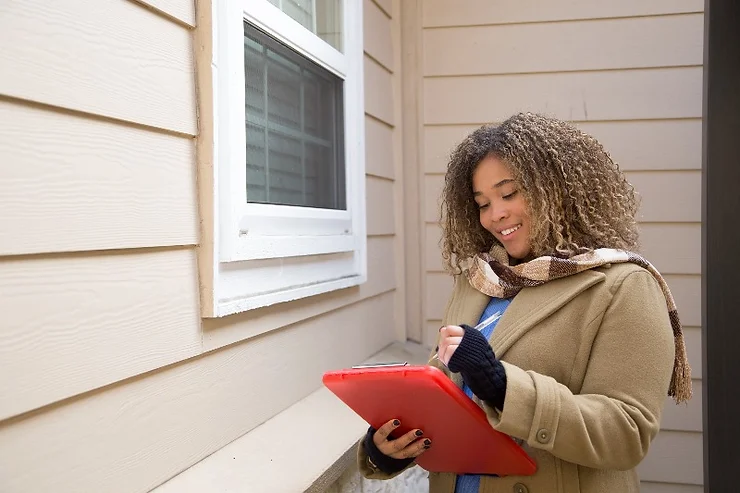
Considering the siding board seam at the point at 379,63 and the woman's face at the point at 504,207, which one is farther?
the siding board seam at the point at 379,63

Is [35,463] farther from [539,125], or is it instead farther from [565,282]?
[539,125]

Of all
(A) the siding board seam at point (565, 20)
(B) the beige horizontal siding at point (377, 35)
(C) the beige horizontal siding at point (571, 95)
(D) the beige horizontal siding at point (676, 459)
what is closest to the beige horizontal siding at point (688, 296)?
(D) the beige horizontal siding at point (676, 459)

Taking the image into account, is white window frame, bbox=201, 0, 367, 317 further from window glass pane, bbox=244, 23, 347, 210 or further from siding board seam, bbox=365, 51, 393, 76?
siding board seam, bbox=365, 51, 393, 76

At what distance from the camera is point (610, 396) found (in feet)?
4.22

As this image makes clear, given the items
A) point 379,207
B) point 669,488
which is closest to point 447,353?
point 379,207

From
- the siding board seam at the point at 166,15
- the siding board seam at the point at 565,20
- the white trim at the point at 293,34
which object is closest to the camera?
the siding board seam at the point at 166,15

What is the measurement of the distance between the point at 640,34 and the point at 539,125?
1710 millimetres

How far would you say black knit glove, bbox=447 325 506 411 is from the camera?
1.21 m

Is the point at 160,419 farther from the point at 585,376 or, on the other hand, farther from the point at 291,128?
the point at 291,128

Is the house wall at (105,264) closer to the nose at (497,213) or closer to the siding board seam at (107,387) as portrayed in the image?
the siding board seam at (107,387)

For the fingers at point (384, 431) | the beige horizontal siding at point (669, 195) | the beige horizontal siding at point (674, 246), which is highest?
the beige horizontal siding at point (669, 195)

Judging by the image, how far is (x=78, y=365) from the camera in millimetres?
1152

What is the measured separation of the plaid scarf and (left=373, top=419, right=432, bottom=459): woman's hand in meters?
0.35

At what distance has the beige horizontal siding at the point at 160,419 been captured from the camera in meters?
1.08
